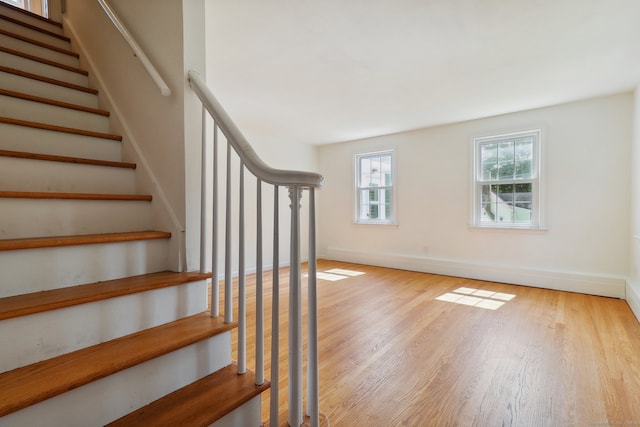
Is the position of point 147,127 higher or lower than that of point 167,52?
lower

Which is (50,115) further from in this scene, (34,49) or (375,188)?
(375,188)

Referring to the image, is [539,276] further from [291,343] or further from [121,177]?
[121,177]

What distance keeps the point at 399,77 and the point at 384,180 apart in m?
2.47

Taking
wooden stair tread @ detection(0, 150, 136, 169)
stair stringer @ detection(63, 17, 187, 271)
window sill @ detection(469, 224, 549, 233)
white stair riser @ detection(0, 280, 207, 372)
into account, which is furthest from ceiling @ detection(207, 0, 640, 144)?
white stair riser @ detection(0, 280, 207, 372)

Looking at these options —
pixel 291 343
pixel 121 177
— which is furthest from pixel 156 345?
pixel 121 177

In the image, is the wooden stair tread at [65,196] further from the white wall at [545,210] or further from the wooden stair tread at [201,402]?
the white wall at [545,210]

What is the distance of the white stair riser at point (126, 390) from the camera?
80 cm

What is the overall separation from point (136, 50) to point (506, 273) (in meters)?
4.55

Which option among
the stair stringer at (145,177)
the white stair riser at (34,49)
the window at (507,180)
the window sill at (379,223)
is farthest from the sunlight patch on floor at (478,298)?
the white stair riser at (34,49)

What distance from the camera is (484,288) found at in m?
3.77

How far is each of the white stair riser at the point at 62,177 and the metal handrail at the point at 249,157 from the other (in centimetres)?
71

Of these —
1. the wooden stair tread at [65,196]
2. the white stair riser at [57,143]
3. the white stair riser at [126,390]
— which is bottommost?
the white stair riser at [126,390]

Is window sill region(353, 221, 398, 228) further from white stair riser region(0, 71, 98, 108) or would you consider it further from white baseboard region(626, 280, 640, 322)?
white stair riser region(0, 71, 98, 108)

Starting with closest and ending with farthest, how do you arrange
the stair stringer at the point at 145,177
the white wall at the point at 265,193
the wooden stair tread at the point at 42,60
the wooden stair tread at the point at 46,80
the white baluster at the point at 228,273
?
the white baluster at the point at 228,273, the stair stringer at the point at 145,177, the wooden stair tread at the point at 46,80, the wooden stair tread at the point at 42,60, the white wall at the point at 265,193
